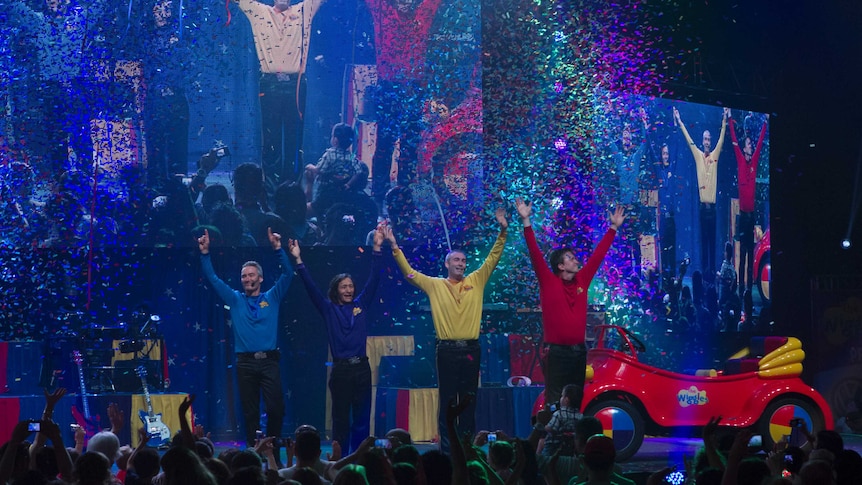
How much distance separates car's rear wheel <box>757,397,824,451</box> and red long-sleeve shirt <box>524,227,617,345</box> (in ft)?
8.88

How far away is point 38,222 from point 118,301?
1165 millimetres

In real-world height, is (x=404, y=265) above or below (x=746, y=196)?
below

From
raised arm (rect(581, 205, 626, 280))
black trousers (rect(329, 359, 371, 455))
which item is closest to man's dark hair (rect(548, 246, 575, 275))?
raised arm (rect(581, 205, 626, 280))

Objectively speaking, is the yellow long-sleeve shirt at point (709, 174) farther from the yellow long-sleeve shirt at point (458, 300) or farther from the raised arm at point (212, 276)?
the raised arm at point (212, 276)

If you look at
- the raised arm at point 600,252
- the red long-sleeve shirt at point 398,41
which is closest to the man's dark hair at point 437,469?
the raised arm at point 600,252

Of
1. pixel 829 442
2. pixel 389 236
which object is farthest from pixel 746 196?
pixel 829 442

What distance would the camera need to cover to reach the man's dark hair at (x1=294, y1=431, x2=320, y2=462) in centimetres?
492

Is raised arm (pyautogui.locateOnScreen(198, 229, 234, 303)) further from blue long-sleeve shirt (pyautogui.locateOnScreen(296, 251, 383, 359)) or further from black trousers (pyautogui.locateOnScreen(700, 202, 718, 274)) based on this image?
black trousers (pyautogui.locateOnScreen(700, 202, 718, 274))

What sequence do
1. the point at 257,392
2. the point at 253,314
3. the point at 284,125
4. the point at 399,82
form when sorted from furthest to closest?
the point at 399,82 < the point at 284,125 < the point at 253,314 < the point at 257,392

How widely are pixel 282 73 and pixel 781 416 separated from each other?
6156 mm

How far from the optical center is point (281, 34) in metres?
11.9

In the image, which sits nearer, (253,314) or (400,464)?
(400,464)

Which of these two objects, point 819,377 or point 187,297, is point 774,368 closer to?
point 819,377

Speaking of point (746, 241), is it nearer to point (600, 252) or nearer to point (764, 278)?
point (764, 278)
